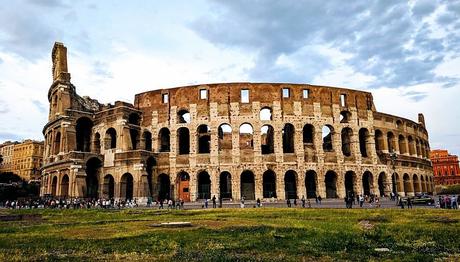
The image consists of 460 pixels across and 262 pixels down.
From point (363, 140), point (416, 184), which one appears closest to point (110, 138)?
point (363, 140)

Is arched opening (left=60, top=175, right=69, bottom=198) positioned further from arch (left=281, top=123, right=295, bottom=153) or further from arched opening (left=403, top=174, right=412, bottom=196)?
arched opening (left=403, top=174, right=412, bottom=196)

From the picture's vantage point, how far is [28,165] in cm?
9300

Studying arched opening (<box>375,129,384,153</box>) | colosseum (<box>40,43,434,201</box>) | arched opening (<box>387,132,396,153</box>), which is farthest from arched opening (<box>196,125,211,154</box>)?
arched opening (<box>387,132,396,153</box>)

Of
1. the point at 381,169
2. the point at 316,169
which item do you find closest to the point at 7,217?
the point at 316,169

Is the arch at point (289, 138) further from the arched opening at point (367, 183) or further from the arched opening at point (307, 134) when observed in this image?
the arched opening at point (367, 183)

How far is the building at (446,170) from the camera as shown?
84.6 meters

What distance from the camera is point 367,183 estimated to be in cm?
4272

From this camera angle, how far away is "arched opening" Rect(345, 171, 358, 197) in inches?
1558

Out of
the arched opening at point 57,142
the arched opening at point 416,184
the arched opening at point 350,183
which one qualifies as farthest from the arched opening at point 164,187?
the arched opening at point 416,184

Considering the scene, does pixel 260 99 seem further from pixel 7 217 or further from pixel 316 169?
pixel 7 217

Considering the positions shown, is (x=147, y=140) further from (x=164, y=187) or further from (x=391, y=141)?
(x=391, y=141)

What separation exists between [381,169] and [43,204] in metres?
35.8

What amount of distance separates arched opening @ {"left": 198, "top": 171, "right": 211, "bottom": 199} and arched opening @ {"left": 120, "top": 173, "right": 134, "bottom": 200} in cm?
723

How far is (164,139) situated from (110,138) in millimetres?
5815
